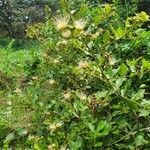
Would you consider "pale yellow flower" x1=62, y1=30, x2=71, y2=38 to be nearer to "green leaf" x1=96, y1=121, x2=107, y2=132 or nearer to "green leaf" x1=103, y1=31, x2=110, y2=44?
"green leaf" x1=103, y1=31, x2=110, y2=44

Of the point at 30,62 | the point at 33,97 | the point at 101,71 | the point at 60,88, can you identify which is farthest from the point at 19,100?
the point at 30,62

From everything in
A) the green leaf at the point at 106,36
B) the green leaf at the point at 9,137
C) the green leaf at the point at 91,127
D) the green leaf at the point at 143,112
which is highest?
the green leaf at the point at 106,36

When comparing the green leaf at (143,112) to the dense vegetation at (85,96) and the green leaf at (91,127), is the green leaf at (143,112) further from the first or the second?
the green leaf at (91,127)

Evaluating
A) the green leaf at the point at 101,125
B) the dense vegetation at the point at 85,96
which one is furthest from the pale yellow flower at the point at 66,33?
the green leaf at the point at 101,125

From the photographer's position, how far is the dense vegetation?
9.75 feet

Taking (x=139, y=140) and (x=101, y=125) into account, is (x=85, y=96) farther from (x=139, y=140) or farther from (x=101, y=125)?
(x=139, y=140)

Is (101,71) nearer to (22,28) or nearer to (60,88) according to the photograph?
(60,88)

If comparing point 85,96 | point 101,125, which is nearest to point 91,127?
point 101,125

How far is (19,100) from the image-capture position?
402 cm

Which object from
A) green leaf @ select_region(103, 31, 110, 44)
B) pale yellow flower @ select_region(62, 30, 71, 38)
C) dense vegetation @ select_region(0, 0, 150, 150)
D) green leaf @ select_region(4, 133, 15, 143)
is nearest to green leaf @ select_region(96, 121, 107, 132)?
dense vegetation @ select_region(0, 0, 150, 150)

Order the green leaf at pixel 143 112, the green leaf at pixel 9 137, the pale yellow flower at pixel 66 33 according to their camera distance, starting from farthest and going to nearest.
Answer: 1. the green leaf at pixel 9 137
2. the green leaf at pixel 143 112
3. the pale yellow flower at pixel 66 33

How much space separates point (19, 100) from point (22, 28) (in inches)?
642

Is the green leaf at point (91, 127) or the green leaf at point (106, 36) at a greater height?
the green leaf at point (106, 36)

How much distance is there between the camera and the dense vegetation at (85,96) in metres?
2.97
